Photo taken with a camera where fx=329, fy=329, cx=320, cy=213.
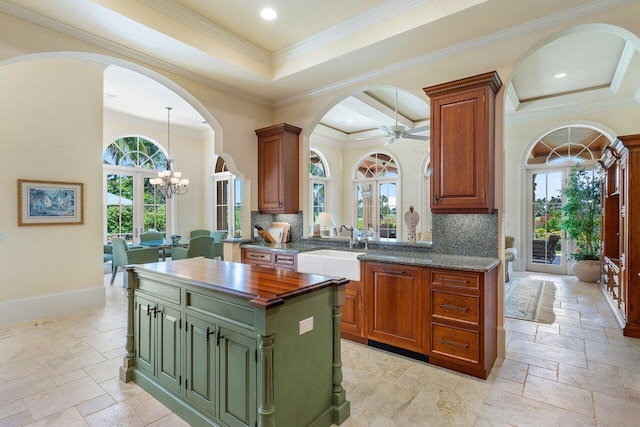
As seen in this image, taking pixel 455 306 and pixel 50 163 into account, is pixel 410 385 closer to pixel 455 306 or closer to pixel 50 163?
pixel 455 306

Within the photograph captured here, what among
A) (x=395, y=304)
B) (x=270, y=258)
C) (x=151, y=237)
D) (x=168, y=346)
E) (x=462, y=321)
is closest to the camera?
(x=168, y=346)

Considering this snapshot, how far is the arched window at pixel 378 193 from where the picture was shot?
9086mm

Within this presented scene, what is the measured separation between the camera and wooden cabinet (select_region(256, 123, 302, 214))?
178 inches

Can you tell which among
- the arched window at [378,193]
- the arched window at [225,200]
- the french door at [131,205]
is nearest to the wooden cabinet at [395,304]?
the arched window at [378,193]

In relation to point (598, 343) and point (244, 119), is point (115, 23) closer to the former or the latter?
point (244, 119)

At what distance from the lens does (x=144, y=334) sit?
2562mm

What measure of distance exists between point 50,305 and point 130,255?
43.2 inches

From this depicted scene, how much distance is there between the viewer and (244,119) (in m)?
4.65

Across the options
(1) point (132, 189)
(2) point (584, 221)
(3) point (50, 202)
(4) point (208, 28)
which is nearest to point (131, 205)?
(1) point (132, 189)

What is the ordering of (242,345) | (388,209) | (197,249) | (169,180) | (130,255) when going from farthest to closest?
(388,209)
(169,180)
(197,249)
(130,255)
(242,345)

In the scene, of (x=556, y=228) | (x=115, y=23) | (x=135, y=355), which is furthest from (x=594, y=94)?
(x=135, y=355)

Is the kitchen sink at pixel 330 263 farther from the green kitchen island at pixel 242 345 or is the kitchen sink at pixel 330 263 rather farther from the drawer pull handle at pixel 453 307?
the green kitchen island at pixel 242 345

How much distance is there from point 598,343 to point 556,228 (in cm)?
422

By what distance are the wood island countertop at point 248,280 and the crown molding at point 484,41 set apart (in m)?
2.59
